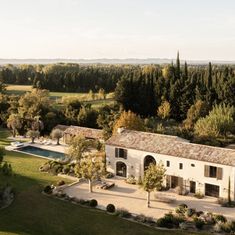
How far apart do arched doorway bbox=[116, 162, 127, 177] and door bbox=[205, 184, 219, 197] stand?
429 inches

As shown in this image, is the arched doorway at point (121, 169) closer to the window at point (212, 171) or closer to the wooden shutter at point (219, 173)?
the window at point (212, 171)

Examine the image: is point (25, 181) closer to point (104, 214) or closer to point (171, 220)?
point (104, 214)

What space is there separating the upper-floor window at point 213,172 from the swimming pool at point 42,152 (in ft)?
77.7

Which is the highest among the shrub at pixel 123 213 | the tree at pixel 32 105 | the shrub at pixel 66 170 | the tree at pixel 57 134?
the tree at pixel 32 105

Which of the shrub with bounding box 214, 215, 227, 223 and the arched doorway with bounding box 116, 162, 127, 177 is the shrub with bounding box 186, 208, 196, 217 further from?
the arched doorway with bounding box 116, 162, 127, 177

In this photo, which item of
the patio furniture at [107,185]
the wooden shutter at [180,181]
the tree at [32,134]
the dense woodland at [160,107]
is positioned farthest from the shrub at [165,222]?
the tree at [32,134]

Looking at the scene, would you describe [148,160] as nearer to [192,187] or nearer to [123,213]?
[192,187]

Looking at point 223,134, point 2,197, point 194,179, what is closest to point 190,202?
point 194,179

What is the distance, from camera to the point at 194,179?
41.0 meters

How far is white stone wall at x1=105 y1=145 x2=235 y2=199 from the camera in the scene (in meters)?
38.9

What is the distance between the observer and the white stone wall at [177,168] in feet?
128

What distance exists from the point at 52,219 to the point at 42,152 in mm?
27728

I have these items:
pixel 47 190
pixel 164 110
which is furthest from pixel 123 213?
pixel 164 110

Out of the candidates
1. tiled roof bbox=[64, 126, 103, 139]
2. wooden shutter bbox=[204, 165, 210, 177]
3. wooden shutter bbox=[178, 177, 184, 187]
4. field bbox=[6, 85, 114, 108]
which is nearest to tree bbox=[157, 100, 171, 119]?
field bbox=[6, 85, 114, 108]
